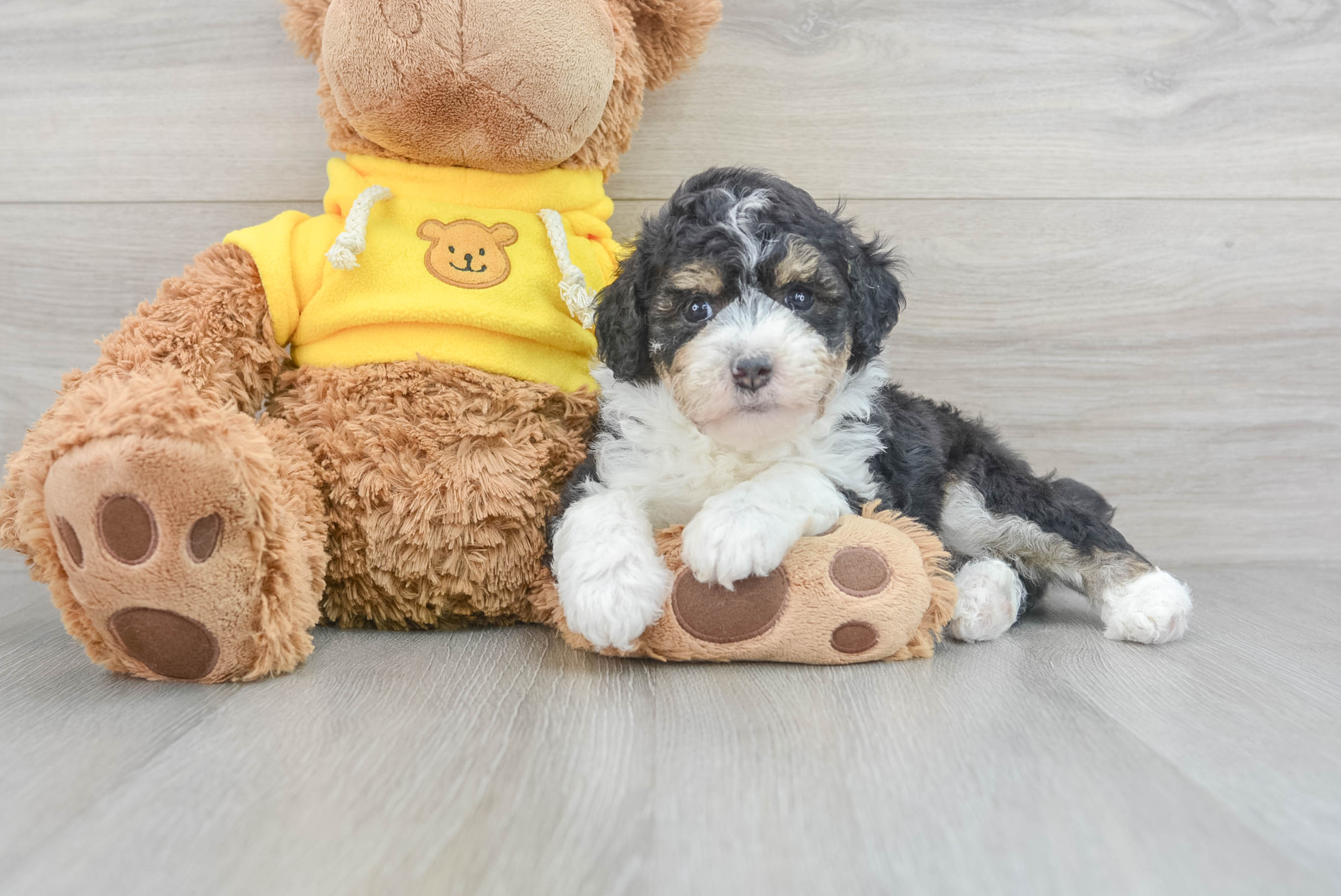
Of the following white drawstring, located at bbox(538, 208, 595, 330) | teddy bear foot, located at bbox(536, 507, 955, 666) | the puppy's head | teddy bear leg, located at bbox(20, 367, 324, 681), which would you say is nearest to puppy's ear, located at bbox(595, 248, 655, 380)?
the puppy's head

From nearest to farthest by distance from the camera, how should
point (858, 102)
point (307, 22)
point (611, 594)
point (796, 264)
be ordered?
point (611, 594) → point (796, 264) → point (307, 22) → point (858, 102)

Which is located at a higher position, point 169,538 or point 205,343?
point 205,343

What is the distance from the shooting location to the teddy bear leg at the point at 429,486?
178 centimetres

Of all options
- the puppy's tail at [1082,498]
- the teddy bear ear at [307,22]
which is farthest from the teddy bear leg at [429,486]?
the puppy's tail at [1082,498]

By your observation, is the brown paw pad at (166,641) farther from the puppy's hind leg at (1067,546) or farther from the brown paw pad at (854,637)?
the puppy's hind leg at (1067,546)

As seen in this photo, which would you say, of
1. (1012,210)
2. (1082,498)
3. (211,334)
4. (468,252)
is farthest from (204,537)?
(1012,210)

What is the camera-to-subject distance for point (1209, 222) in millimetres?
2541

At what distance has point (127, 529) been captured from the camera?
1.39 m

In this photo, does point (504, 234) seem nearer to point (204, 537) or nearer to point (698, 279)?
point (698, 279)

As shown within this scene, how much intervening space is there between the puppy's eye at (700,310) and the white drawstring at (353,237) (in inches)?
25.9

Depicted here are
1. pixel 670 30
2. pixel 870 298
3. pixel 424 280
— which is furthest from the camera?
pixel 670 30

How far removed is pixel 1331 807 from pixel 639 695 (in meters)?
0.90

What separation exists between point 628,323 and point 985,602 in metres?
0.88

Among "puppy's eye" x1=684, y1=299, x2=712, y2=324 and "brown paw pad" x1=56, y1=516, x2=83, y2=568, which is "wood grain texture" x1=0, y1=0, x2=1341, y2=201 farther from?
"brown paw pad" x1=56, y1=516, x2=83, y2=568
